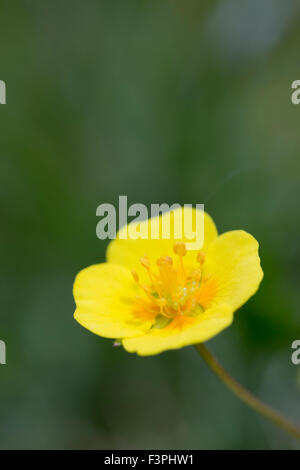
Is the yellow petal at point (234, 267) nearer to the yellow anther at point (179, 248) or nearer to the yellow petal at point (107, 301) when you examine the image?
the yellow anther at point (179, 248)

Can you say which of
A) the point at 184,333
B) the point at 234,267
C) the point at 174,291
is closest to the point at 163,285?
the point at 174,291

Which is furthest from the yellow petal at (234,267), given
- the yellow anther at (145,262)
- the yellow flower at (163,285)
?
the yellow anther at (145,262)

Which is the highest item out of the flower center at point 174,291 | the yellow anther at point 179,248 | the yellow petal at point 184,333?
the yellow anther at point 179,248

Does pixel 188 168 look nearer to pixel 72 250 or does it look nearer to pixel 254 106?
pixel 254 106

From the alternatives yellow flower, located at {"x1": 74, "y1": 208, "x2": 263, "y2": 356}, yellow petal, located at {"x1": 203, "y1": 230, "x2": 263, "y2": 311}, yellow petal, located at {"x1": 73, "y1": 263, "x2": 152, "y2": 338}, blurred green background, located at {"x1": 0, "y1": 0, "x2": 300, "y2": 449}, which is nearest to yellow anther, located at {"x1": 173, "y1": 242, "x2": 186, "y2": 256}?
yellow flower, located at {"x1": 74, "y1": 208, "x2": 263, "y2": 356}

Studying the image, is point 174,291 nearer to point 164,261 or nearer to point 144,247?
point 164,261

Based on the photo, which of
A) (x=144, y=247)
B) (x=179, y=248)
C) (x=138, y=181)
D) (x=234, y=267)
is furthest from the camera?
(x=138, y=181)

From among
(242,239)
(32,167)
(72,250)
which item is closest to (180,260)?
(242,239)
